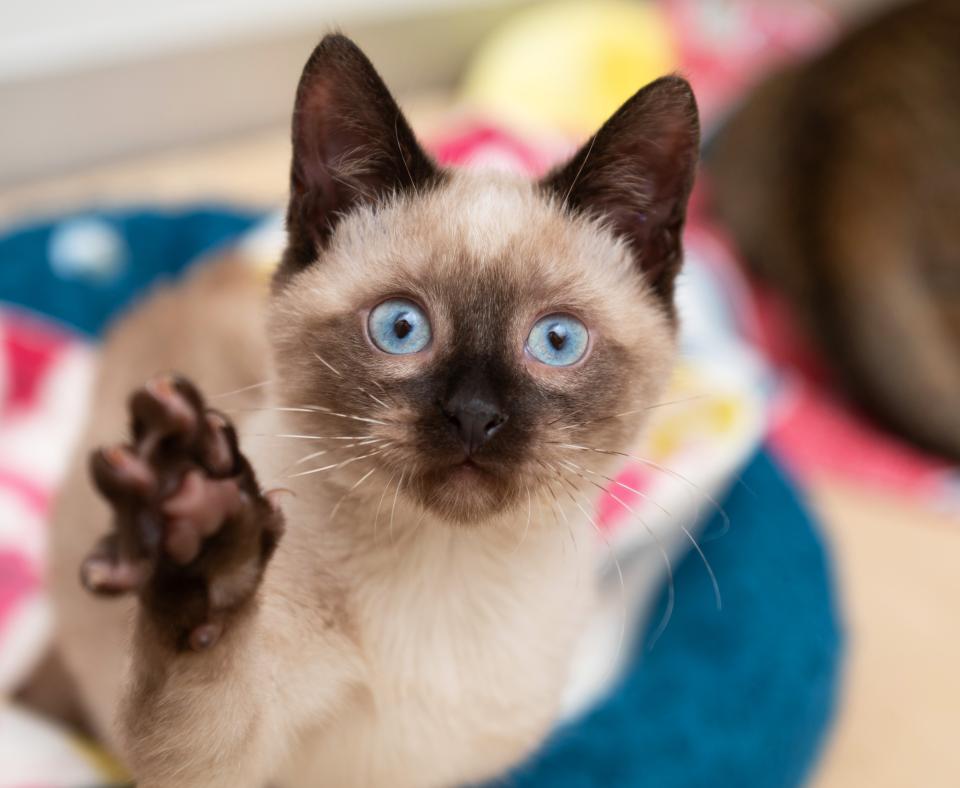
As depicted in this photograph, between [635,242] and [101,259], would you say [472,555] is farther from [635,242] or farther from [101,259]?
[101,259]

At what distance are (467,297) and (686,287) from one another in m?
1.04

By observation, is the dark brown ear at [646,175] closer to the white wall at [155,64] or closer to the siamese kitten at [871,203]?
the siamese kitten at [871,203]

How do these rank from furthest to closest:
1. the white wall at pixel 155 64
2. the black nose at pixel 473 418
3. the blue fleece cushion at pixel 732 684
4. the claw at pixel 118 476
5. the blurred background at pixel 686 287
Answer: the white wall at pixel 155 64 → the blurred background at pixel 686 287 → the blue fleece cushion at pixel 732 684 → the black nose at pixel 473 418 → the claw at pixel 118 476

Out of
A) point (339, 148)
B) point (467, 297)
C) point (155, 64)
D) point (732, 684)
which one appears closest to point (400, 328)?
point (467, 297)

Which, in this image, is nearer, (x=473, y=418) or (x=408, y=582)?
(x=473, y=418)

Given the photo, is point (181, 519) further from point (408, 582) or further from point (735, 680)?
point (735, 680)

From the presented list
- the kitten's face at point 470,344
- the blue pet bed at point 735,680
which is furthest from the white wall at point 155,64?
the kitten's face at point 470,344

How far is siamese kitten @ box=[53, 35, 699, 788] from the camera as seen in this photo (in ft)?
2.43

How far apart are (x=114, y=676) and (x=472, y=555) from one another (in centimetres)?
46

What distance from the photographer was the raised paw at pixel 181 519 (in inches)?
24.6

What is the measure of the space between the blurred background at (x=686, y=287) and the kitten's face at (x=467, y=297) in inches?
20.8

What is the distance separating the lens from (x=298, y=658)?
31.7 inches

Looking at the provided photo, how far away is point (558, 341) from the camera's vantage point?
32.8 inches

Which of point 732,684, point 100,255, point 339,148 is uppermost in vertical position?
point 339,148
